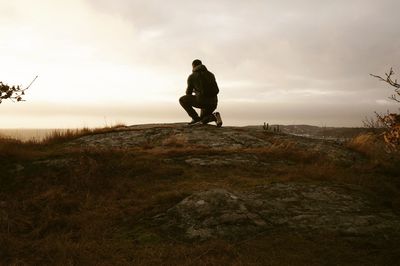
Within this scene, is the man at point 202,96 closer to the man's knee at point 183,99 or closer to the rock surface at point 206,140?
the man's knee at point 183,99

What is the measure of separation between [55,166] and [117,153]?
1.62m

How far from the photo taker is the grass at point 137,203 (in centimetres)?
590

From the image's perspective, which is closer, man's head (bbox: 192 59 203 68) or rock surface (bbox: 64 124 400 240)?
rock surface (bbox: 64 124 400 240)

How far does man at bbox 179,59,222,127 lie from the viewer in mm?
15414

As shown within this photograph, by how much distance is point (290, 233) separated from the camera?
6590 mm

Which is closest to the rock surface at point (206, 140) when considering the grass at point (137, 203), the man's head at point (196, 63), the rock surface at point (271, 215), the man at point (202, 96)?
the man at point (202, 96)

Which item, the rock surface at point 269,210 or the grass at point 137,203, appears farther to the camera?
the rock surface at point 269,210

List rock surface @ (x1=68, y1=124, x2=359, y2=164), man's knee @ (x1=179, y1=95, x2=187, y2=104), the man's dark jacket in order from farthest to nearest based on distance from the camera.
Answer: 1. man's knee @ (x1=179, y1=95, x2=187, y2=104)
2. the man's dark jacket
3. rock surface @ (x1=68, y1=124, x2=359, y2=164)

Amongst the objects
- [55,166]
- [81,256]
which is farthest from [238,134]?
[81,256]

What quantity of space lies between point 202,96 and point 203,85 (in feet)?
1.44

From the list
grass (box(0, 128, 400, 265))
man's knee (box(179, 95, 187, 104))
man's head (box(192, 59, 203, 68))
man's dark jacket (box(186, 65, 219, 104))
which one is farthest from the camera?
man's knee (box(179, 95, 187, 104))

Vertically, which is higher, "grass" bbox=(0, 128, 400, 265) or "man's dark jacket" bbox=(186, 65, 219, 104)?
"man's dark jacket" bbox=(186, 65, 219, 104)

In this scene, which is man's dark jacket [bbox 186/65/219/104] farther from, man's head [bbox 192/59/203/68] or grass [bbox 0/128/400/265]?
grass [bbox 0/128/400/265]

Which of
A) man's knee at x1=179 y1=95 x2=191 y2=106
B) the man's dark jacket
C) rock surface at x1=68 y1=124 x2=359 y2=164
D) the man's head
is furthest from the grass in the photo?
the man's head
